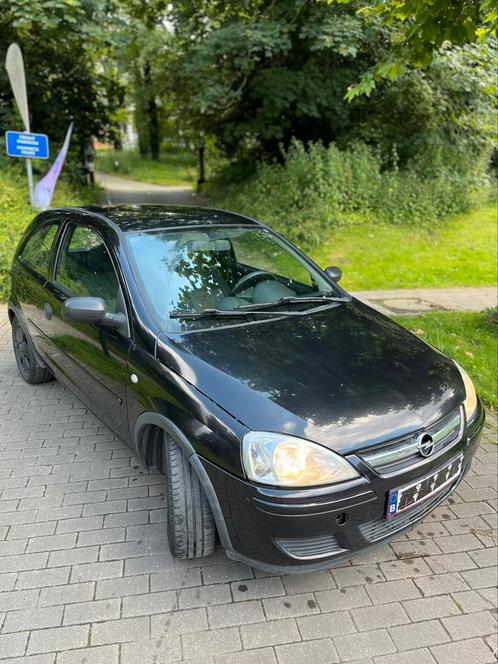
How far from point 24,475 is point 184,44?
1216 cm

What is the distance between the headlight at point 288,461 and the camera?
Answer: 2035 millimetres

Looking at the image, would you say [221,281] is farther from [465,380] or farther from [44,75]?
[44,75]

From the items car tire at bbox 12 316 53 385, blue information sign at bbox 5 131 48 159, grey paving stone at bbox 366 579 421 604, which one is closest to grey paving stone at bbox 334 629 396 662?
grey paving stone at bbox 366 579 421 604

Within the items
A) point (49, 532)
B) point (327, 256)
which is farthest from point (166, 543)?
point (327, 256)

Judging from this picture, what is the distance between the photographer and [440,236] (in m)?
10.2

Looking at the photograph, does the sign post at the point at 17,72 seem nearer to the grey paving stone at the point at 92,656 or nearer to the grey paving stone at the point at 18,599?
the grey paving stone at the point at 18,599

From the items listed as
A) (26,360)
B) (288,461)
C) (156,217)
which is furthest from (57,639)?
(26,360)

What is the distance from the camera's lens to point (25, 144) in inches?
353

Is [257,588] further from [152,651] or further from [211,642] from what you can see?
[152,651]

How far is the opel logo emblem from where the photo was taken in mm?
2241

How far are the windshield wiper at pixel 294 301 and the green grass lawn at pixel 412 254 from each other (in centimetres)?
506

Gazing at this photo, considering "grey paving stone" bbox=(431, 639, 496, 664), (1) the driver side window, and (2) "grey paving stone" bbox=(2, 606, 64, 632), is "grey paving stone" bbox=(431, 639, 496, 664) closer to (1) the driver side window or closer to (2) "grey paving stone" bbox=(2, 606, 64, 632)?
(2) "grey paving stone" bbox=(2, 606, 64, 632)

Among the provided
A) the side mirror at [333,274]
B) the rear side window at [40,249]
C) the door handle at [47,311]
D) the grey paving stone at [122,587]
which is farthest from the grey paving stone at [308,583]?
the rear side window at [40,249]

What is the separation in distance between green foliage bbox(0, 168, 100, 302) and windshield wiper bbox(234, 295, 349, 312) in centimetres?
532
